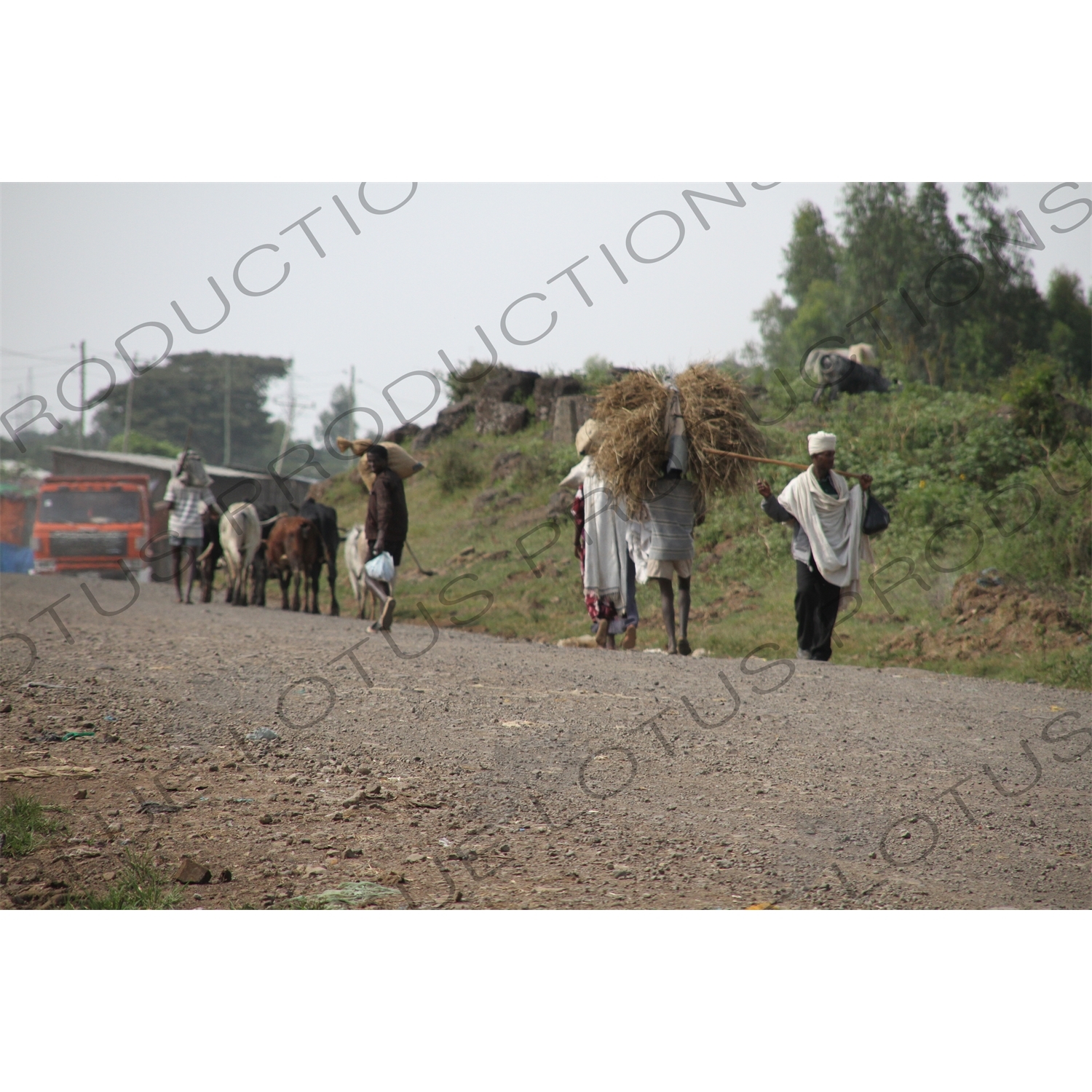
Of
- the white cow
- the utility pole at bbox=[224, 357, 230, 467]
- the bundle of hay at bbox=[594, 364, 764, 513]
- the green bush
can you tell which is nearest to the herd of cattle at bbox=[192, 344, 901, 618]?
the white cow

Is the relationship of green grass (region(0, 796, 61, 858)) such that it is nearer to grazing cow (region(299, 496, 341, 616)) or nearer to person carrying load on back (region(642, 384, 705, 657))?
person carrying load on back (region(642, 384, 705, 657))

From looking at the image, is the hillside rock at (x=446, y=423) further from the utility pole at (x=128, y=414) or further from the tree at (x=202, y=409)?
the utility pole at (x=128, y=414)

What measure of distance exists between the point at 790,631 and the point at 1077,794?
596 centimetres

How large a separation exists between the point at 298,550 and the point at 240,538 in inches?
59.4

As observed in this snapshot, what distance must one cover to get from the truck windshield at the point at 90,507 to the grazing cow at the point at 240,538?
7037 mm

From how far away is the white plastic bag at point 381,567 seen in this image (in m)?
9.39

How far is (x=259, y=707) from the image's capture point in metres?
5.79

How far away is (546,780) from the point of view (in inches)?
188

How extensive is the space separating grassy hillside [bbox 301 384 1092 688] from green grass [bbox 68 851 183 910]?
208 inches

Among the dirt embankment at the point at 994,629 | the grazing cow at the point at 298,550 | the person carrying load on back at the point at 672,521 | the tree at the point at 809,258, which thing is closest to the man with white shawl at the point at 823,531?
the person carrying load on back at the point at 672,521

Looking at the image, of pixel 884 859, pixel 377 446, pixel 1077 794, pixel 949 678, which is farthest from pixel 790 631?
pixel 884 859

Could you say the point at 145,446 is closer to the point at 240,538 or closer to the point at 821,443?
the point at 240,538

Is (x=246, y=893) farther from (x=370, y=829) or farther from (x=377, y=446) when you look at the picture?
(x=377, y=446)

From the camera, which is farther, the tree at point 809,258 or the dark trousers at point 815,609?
the tree at point 809,258
